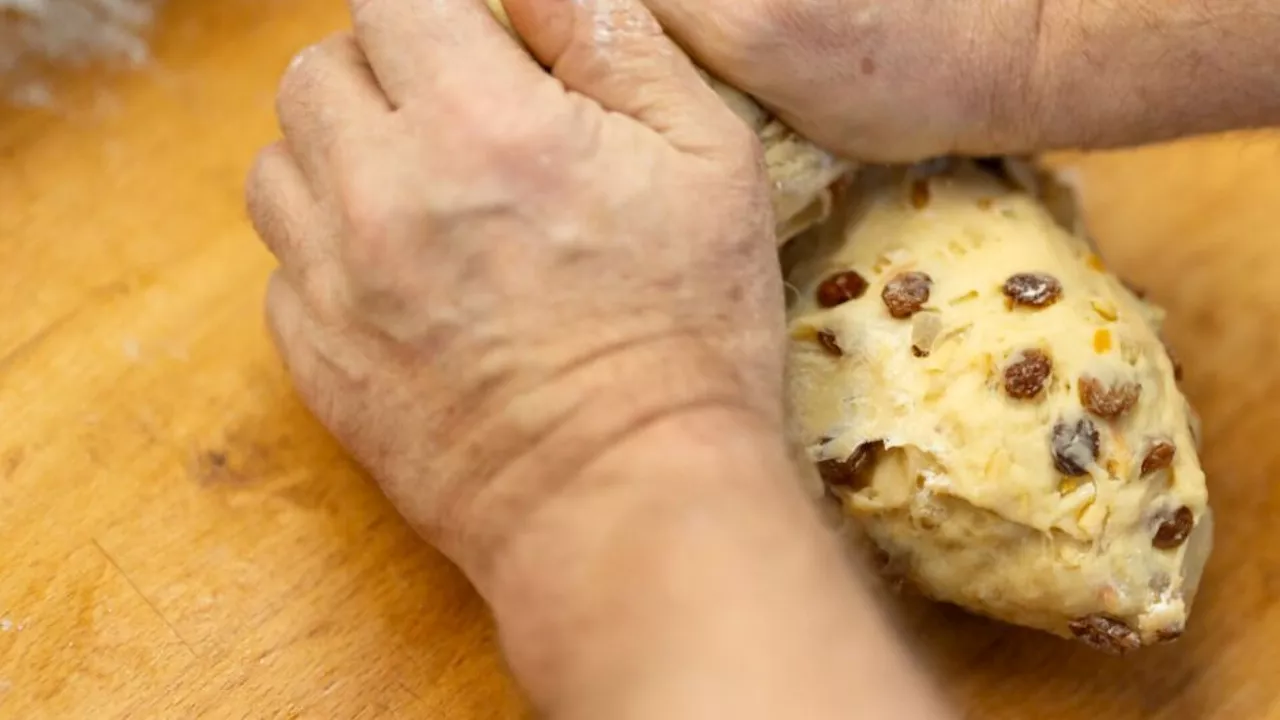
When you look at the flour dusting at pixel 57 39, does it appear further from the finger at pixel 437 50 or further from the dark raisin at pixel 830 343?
the dark raisin at pixel 830 343

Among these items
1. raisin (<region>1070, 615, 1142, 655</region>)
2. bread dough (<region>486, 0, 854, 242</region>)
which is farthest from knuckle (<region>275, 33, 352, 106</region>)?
raisin (<region>1070, 615, 1142, 655</region>)

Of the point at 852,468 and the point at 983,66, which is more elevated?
the point at 983,66

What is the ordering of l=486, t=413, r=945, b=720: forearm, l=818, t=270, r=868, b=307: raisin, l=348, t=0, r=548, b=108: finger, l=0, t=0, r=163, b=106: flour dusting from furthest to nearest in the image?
l=0, t=0, r=163, b=106: flour dusting
l=818, t=270, r=868, b=307: raisin
l=348, t=0, r=548, b=108: finger
l=486, t=413, r=945, b=720: forearm

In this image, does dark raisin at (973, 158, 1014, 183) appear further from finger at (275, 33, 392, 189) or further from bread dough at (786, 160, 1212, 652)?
finger at (275, 33, 392, 189)

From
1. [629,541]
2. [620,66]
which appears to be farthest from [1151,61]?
[629,541]

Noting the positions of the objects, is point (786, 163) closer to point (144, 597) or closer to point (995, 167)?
point (995, 167)

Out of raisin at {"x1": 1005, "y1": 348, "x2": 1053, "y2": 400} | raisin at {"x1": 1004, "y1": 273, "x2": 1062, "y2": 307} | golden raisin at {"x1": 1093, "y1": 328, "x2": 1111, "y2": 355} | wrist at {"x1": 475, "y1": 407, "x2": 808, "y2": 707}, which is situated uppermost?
wrist at {"x1": 475, "y1": 407, "x2": 808, "y2": 707}

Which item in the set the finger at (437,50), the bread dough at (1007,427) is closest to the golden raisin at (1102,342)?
the bread dough at (1007,427)
